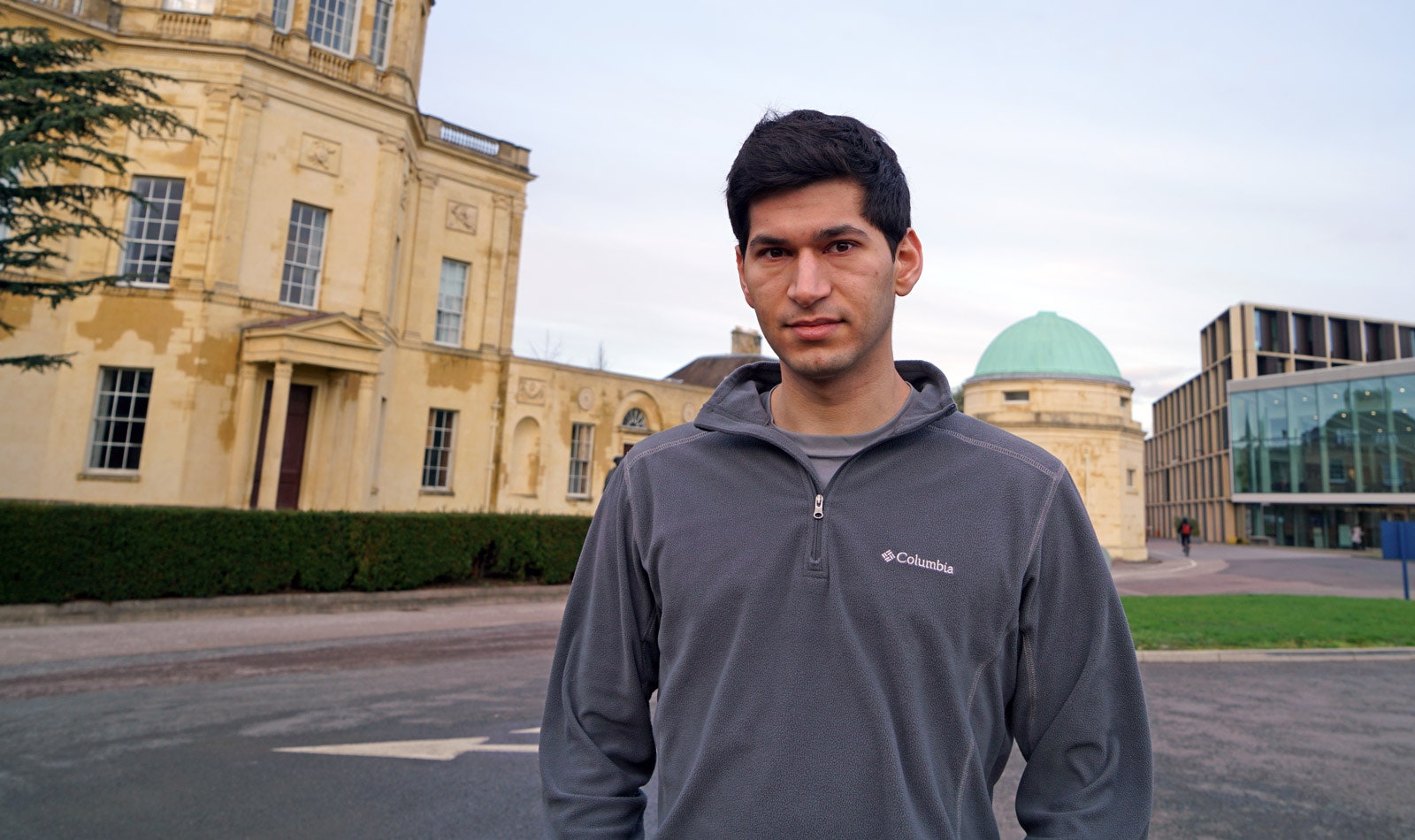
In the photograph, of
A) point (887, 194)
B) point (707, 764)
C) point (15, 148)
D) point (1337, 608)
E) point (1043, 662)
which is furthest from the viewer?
point (1337, 608)

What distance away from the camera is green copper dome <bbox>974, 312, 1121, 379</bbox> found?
137ft

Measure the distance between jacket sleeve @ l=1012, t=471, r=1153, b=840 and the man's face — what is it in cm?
57

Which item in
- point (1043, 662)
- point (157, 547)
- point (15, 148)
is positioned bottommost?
point (157, 547)

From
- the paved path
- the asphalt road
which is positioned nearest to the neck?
the asphalt road

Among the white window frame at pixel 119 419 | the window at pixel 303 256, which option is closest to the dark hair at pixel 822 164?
the white window frame at pixel 119 419

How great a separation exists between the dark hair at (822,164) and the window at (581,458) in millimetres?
27329

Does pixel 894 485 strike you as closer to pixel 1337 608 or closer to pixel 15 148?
pixel 15 148

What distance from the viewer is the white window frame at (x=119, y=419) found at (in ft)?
62.7

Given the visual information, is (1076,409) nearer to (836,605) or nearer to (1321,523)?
(1321,523)

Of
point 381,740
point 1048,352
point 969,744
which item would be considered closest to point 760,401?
point 969,744

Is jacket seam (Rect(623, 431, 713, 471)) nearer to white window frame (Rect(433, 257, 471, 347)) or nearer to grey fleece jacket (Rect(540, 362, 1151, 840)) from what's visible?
grey fleece jacket (Rect(540, 362, 1151, 840))

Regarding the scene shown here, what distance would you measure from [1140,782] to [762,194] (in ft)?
5.01

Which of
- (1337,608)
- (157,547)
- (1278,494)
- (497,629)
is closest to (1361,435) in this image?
(1278,494)

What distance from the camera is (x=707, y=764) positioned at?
5.50 feet
